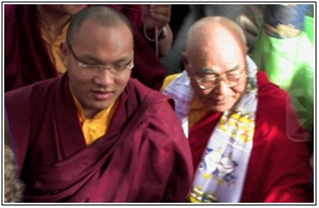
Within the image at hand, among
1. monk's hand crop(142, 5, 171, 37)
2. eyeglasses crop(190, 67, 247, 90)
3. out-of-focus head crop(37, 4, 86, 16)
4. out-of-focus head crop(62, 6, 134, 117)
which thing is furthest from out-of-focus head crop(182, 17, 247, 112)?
out-of-focus head crop(37, 4, 86, 16)

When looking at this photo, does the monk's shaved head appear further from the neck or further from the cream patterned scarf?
the neck

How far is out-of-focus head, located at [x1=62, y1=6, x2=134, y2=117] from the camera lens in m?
1.84

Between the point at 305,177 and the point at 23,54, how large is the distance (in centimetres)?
109

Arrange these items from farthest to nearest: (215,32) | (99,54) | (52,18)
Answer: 1. (52,18)
2. (215,32)
3. (99,54)

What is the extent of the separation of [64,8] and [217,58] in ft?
1.83

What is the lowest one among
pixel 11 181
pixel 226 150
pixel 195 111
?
pixel 11 181

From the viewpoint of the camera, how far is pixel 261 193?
2.02 metres

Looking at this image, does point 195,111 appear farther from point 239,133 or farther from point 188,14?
point 188,14

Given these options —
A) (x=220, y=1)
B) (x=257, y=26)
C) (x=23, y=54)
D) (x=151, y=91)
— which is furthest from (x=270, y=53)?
(x=23, y=54)

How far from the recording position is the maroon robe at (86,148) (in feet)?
6.28

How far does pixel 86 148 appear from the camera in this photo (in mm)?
1916

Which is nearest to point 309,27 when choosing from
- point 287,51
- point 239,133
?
point 287,51

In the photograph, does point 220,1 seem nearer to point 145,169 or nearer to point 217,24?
point 217,24

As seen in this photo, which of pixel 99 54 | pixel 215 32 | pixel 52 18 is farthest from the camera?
pixel 52 18
